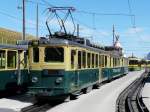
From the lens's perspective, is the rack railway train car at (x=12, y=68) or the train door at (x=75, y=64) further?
the rack railway train car at (x=12, y=68)

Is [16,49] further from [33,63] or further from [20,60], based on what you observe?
[33,63]

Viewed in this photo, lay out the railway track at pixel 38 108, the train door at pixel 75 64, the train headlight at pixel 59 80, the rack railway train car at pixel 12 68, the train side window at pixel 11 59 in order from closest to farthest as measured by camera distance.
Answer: the railway track at pixel 38 108 → the train headlight at pixel 59 80 → the train door at pixel 75 64 → the rack railway train car at pixel 12 68 → the train side window at pixel 11 59

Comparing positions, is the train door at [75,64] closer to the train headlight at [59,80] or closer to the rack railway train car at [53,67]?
the rack railway train car at [53,67]

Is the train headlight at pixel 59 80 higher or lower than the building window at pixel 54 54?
lower

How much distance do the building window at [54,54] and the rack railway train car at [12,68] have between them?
8.51 feet

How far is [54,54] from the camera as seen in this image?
22062 millimetres

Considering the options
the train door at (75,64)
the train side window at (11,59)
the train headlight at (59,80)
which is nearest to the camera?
the train headlight at (59,80)

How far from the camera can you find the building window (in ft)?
72.0

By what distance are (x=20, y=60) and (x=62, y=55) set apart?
4.48 metres

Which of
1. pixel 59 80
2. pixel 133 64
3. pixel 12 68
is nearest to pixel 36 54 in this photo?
pixel 59 80

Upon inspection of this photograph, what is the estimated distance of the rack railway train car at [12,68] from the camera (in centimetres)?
2388

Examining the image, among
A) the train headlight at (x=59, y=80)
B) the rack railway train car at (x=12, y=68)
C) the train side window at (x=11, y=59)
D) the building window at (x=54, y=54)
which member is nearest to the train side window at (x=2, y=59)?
the rack railway train car at (x=12, y=68)

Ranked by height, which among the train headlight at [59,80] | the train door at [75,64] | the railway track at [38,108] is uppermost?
the train door at [75,64]

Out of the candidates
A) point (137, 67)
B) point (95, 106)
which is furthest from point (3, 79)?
point (137, 67)
